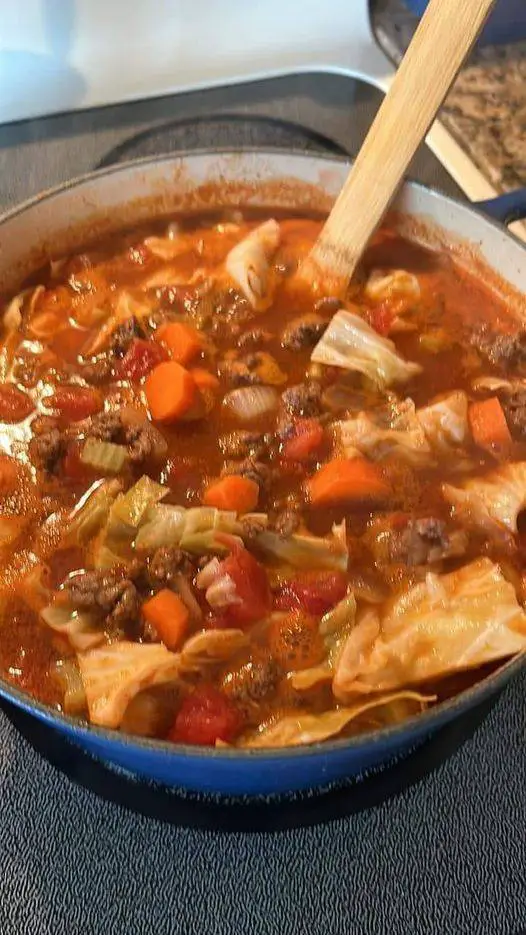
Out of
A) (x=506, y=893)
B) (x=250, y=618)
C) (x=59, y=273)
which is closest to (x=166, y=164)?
(x=59, y=273)

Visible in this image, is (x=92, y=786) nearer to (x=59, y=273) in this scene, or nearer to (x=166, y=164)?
(x=59, y=273)

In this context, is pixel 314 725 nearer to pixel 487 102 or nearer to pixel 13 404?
pixel 13 404

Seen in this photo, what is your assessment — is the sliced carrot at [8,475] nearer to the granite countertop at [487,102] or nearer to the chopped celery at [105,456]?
the chopped celery at [105,456]

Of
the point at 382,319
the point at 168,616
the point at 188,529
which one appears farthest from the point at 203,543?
the point at 382,319

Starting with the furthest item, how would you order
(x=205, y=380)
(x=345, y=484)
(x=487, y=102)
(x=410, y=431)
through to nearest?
(x=487, y=102) → (x=205, y=380) → (x=410, y=431) → (x=345, y=484)

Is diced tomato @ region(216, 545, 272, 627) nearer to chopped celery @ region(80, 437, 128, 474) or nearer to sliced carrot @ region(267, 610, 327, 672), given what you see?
sliced carrot @ region(267, 610, 327, 672)
